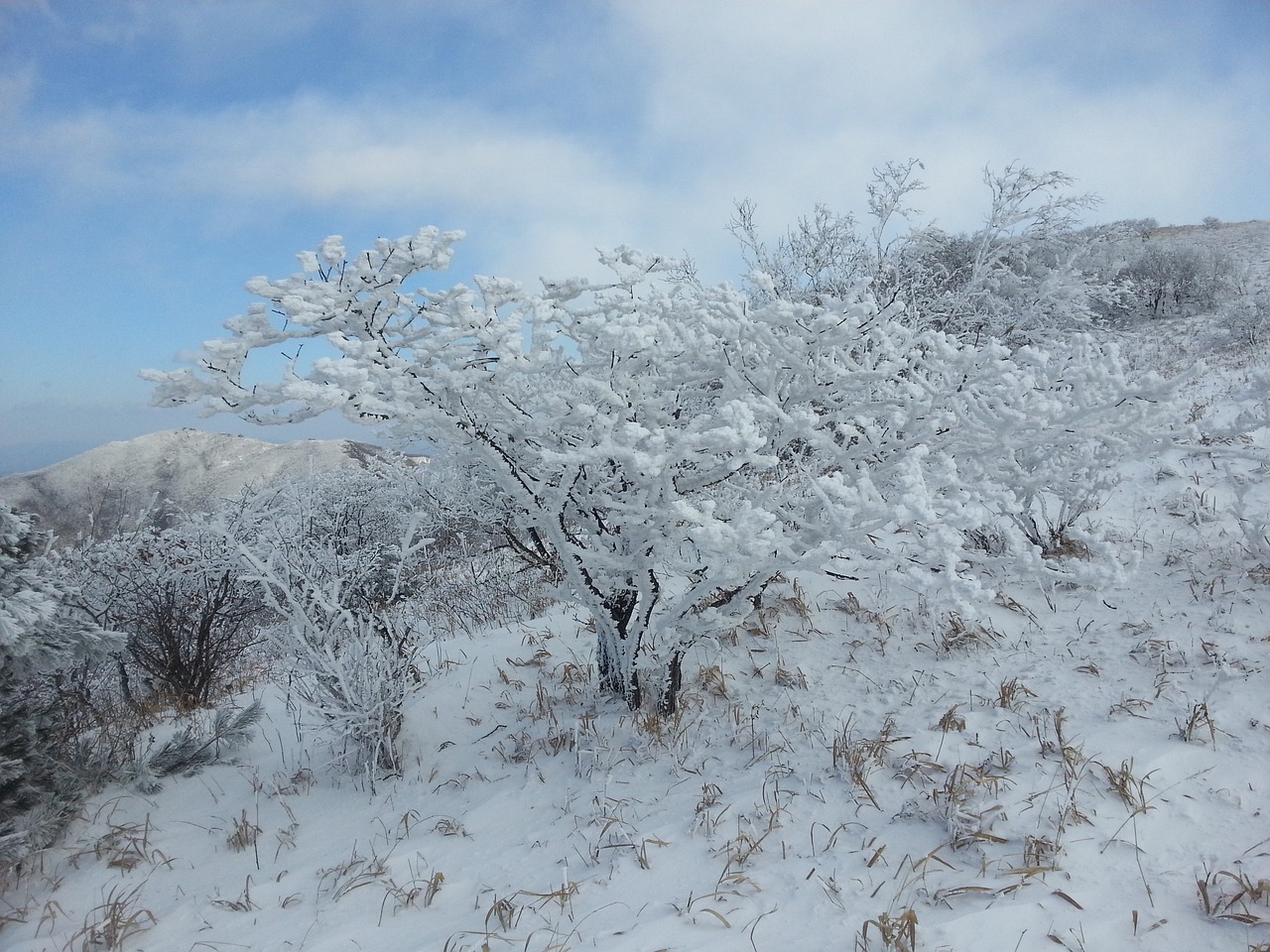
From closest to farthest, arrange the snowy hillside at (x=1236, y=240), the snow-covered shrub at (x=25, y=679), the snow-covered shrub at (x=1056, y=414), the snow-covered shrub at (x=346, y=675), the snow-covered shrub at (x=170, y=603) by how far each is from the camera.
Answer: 1. the snow-covered shrub at (x=1056, y=414)
2. the snow-covered shrub at (x=25, y=679)
3. the snow-covered shrub at (x=346, y=675)
4. the snow-covered shrub at (x=170, y=603)
5. the snowy hillside at (x=1236, y=240)

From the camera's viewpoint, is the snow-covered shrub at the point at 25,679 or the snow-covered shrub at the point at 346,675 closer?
the snow-covered shrub at the point at 25,679

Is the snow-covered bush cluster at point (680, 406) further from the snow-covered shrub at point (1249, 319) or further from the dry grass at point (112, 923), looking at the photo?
the snow-covered shrub at point (1249, 319)

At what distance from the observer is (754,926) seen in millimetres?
2465

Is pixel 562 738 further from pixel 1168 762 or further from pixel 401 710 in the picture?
pixel 1168 762

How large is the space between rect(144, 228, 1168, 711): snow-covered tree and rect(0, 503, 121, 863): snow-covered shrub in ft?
4.97

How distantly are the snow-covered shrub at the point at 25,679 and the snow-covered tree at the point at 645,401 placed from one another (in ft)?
4.97

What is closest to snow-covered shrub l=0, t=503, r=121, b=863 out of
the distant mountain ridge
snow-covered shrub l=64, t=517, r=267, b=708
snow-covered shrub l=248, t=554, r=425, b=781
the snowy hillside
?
snow-covered shrub l=248, t=554, r=425, b=781

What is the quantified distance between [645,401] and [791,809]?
2.13 meters

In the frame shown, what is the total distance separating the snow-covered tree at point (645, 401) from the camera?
9.20ft

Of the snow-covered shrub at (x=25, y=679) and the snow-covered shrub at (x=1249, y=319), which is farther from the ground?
the snow-covered shrub at (x=1249, y=319)

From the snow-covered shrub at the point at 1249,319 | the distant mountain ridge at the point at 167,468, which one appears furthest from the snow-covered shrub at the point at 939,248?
the distant mountain ridge at the point at 167,468

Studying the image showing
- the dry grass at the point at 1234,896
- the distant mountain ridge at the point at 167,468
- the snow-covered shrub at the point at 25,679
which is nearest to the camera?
the dry grass at the point at 1234,896

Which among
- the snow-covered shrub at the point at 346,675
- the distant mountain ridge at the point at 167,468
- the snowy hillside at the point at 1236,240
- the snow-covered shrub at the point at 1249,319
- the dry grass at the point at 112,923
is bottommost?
the dry grass at the point at 112,923

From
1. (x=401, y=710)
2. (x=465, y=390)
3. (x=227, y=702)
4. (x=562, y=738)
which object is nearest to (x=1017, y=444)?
(x=465, y=390)
